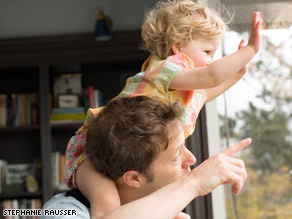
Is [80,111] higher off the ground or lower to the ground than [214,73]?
lower

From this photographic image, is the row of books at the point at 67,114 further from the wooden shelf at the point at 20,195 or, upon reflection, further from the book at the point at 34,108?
the wooden shelf at the point at 20,195

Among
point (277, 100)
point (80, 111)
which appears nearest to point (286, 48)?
point (277, 100)

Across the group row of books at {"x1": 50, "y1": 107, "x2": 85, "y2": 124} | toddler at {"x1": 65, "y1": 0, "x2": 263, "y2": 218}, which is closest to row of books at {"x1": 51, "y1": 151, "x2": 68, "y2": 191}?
row of books at {"x1": 50, "y1": 107, "x2": 85, "y2": 124}

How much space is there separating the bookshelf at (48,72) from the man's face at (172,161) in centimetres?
295

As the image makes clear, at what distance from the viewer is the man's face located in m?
1.40

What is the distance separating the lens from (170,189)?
1226 mm

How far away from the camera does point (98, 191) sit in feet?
4.65

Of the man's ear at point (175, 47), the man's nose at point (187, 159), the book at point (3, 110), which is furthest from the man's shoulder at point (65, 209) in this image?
the book at point (3, 110)

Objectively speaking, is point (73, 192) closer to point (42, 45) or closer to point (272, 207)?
point (272, 207)

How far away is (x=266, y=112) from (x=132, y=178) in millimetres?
622

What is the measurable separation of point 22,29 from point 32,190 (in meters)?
1.31

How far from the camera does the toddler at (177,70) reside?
4.69 ft

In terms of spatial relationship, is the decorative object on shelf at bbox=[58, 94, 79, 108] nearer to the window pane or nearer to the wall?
the wall

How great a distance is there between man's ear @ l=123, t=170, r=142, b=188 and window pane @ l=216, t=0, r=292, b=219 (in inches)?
18.6
